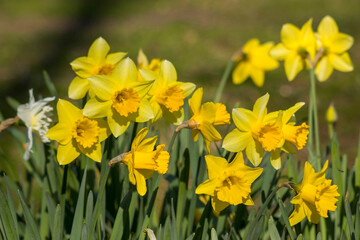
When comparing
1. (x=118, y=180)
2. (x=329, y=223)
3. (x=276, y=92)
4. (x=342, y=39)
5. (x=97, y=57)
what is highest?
(x=97, y=57)

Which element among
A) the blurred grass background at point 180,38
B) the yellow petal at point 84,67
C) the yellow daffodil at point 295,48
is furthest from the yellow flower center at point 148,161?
the blurred grass background at point 180,38

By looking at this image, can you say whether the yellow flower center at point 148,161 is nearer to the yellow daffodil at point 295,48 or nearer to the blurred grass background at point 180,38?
the yellow daffodil at point 295,48

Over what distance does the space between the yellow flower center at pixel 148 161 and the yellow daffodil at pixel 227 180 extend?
0.11 metres

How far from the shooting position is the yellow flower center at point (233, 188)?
4.24 feet

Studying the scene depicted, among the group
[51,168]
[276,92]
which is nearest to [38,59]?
[276,92]

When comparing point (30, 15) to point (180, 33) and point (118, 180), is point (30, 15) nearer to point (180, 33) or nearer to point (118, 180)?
point (180, 33)

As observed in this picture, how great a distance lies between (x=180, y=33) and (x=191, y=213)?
4.94 m

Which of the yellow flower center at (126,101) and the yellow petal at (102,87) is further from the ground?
the yellow petal at (102,87)

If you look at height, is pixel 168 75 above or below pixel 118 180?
above

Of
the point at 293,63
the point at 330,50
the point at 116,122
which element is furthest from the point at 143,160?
the point at 330,50

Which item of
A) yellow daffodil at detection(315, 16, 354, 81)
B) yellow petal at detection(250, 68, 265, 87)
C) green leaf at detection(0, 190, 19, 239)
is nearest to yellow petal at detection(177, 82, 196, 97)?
green leaf at detection(0, 190, 19, 239)

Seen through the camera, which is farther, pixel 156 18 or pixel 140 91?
pixel 156 18

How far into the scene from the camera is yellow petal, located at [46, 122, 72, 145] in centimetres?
131

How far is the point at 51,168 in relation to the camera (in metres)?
1.67
